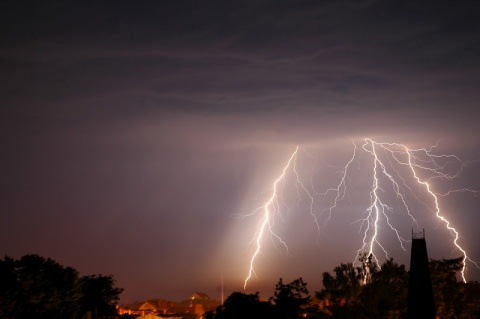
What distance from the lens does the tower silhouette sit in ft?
105

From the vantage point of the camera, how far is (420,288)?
32.3m

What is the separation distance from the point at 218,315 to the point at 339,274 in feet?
73.0

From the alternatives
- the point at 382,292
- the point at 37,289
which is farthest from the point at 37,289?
the point at 382,292

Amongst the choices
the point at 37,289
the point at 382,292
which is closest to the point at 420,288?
the point at 382,292

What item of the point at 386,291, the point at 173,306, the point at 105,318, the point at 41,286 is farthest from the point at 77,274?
the point at 173,306

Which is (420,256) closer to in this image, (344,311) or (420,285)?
(420,285)

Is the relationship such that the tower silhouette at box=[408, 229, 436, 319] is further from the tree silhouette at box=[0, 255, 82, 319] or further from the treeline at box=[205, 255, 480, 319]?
the tree silhouette at box=[0, 255, 82, 319]

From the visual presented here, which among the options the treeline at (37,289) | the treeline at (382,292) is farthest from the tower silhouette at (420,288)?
the treeline at (37,289)

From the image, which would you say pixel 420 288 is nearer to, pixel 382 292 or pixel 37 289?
pixel 382 292

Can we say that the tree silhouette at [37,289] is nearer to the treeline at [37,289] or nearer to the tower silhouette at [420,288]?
the treeline at [37,289]

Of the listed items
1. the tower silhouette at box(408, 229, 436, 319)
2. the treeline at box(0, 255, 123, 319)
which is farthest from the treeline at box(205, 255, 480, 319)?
the treeline at box(0, 255, 123, 319)

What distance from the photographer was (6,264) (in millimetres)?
34938

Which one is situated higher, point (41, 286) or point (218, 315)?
point (41, 286)

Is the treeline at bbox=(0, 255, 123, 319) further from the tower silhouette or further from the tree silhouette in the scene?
the tower silhouette
